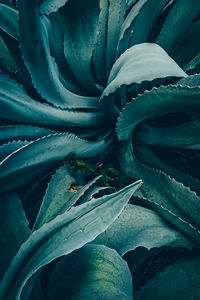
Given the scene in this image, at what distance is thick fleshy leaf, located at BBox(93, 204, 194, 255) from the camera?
65 centimetres

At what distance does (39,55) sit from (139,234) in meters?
0.52

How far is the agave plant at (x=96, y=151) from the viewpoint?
1.71 ft

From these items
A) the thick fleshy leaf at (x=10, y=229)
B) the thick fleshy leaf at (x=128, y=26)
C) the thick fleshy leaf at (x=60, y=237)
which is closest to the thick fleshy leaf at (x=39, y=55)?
the thick fleshy leaf at (x=128, y=26)

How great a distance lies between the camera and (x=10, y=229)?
652 mm

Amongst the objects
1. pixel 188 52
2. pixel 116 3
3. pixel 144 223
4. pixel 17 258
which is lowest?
pixel 144 223

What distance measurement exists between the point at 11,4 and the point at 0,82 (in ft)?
1.24

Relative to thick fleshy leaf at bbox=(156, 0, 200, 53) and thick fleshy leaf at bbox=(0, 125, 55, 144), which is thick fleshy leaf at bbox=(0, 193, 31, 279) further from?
thick fleshy leaf at bbox=(156, 0, 200, 53)

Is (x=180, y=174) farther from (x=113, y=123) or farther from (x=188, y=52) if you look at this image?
(x=188, y=52)

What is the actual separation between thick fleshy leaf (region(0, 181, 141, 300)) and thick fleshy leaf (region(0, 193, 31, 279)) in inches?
5.8

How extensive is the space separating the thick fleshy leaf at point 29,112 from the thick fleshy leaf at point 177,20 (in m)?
0.35

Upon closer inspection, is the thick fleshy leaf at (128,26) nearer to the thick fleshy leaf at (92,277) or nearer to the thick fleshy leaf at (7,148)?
the thick fleshy leaf at (7,148)

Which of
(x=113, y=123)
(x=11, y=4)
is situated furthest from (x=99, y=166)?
(x=11, y=4)

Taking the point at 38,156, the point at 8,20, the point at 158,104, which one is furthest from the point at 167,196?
the point at 8,20

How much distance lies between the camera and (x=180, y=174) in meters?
0.84
